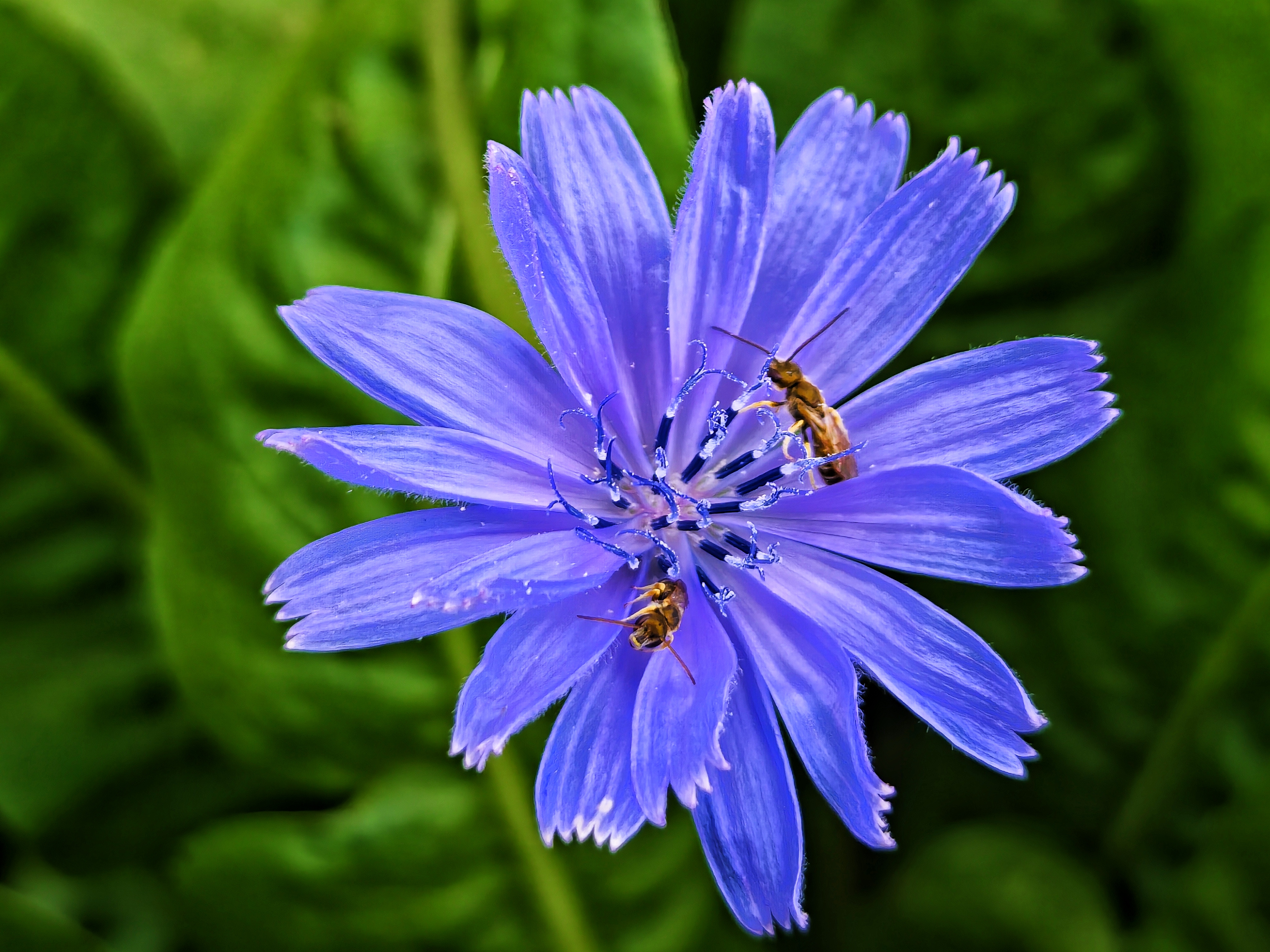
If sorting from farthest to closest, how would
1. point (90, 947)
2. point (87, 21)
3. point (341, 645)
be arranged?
1. point (87, 21)
2. point (90, 947)
3. point (341, 645)

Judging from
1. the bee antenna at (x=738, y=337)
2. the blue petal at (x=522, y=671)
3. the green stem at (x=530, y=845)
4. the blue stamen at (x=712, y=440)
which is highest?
the bee antenna at (x=738, y=337)

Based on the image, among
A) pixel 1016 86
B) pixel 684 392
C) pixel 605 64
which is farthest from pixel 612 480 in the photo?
pixel 1016 86

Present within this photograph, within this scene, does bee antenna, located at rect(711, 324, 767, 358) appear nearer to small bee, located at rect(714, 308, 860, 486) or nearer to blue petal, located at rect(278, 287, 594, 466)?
small bee, located at rect(714, 308, 860, 486)

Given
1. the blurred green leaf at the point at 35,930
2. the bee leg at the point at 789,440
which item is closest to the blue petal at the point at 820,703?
the bee leg at the point at 789,440

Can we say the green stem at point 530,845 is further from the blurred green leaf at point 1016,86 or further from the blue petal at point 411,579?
the blurred green leaf at point 1016,86

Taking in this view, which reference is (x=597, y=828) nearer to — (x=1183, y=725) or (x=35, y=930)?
(x=35, y=930)

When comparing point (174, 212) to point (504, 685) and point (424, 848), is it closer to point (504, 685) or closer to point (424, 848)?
point (424, 848)

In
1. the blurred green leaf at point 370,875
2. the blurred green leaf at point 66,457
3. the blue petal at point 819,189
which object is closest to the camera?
the blue petal at point 819,189

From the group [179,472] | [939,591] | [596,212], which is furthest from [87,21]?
[939,591]
